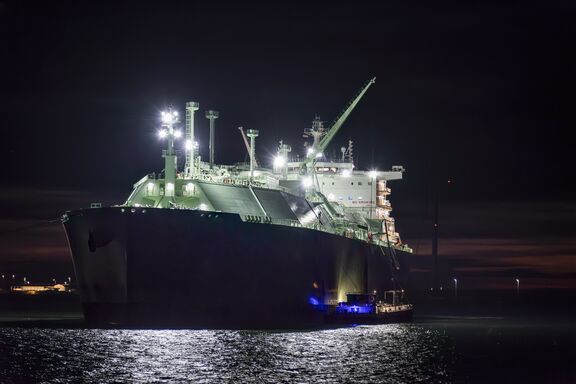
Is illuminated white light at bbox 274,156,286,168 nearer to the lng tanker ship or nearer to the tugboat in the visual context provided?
the lng tanker ship

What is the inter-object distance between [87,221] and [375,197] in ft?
182

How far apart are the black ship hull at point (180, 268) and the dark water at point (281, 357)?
1976 mm

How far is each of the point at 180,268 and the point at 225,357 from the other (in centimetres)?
1091

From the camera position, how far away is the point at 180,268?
7531cm

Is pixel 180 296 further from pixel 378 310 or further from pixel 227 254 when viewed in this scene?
pixel 378 310

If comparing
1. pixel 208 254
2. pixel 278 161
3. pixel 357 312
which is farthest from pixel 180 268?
pixel 278 161

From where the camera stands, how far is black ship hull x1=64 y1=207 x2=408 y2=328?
7462 cm

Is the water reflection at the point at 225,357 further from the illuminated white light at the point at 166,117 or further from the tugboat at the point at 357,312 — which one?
the illuminated white light at the point at 166,117

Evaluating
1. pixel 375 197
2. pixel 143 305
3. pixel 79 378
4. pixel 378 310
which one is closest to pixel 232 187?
pixel 143 305

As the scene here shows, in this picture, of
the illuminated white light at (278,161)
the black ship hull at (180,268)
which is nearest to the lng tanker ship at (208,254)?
the black ship hull at (180,268)

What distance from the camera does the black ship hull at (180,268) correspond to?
74.6 m

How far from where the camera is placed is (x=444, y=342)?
3268 inches

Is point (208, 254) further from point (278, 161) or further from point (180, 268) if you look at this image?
point (278, 161)

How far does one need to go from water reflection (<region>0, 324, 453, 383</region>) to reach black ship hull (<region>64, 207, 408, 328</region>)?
2018 mm
